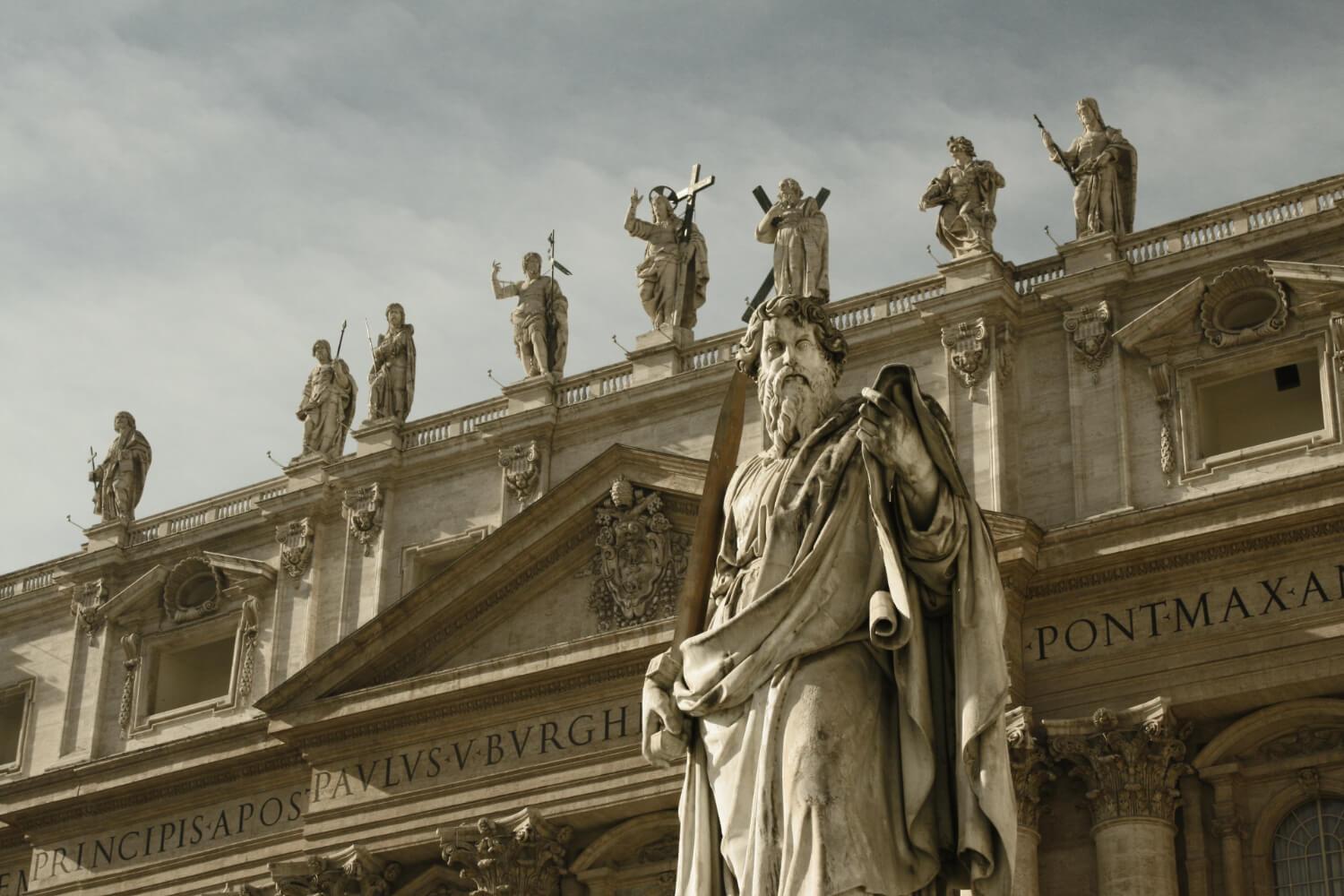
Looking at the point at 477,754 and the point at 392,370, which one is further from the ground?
the point at 392,370

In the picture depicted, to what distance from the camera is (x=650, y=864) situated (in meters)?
24.7

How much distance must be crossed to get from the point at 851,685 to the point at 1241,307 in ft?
59.7

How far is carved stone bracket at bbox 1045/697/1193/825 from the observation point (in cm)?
2144

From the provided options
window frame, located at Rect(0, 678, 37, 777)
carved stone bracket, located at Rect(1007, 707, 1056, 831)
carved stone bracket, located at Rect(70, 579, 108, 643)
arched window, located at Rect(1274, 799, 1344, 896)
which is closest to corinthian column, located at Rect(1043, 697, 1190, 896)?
carved stone bracket, located at Rect(1007, 707, 1056, 831)

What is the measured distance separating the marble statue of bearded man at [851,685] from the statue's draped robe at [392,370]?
75.1ft

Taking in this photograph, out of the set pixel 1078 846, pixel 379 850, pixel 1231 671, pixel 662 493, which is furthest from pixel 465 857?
pixel 1231 671

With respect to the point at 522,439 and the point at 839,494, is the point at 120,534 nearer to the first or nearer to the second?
the point at 522,439

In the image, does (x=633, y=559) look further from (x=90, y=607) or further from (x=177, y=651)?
(x=90, y=607)

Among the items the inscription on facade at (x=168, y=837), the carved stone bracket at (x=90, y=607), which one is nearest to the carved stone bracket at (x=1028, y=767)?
the inscription on facade at (x=168, y=837)

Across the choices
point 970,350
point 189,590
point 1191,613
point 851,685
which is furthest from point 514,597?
point 851,685

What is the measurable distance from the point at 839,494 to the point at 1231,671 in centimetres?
1615

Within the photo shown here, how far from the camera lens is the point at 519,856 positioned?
971 inches

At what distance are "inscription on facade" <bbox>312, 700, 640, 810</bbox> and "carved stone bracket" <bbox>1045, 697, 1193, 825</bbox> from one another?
490 cm

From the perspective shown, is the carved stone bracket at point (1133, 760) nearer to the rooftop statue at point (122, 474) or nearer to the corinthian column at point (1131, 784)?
the corinthian column at point (1131, 784)
